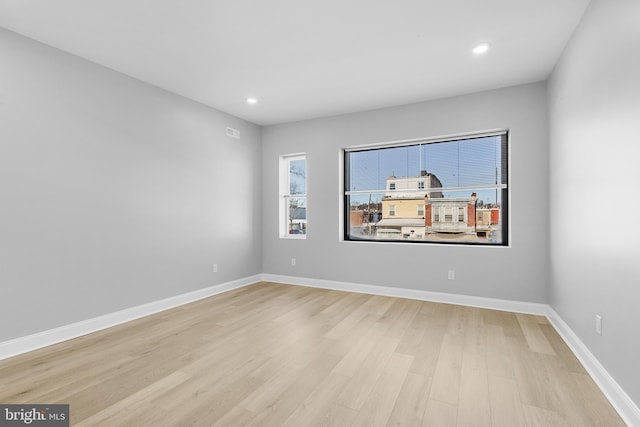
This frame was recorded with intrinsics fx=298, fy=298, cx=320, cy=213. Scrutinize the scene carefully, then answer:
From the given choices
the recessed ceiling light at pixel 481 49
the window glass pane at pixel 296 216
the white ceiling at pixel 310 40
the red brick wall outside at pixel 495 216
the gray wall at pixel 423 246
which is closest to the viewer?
the white ceiling at pixel 310 40

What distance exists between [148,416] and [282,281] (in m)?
3.44

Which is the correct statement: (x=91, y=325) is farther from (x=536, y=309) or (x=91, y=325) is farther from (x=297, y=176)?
(x=536, y=309)

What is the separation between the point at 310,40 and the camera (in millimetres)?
2674

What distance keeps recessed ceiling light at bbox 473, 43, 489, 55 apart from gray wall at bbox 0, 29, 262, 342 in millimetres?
3417

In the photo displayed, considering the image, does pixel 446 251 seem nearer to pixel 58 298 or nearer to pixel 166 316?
pixel 166 316

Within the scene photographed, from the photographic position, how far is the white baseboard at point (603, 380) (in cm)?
165

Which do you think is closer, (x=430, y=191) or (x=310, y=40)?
(x=310, y=40)

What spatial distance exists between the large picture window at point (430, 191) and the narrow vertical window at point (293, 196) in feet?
2.68

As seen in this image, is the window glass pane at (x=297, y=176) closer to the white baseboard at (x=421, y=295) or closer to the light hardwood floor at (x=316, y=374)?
the white baseboard at (x=421, y=295)

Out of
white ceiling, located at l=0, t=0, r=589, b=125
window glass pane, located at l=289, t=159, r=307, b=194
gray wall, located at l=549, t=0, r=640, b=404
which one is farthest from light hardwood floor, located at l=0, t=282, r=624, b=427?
white ceiling, located at l=0, t=0, r=589, b=125

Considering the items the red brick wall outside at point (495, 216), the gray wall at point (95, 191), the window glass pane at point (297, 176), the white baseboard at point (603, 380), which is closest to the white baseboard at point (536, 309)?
the white baseboard at point (603, 380)

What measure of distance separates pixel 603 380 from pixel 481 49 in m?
2.80

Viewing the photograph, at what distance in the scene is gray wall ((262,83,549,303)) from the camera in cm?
350

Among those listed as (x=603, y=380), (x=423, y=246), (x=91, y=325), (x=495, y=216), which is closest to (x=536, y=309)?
(x=495, y=216)
